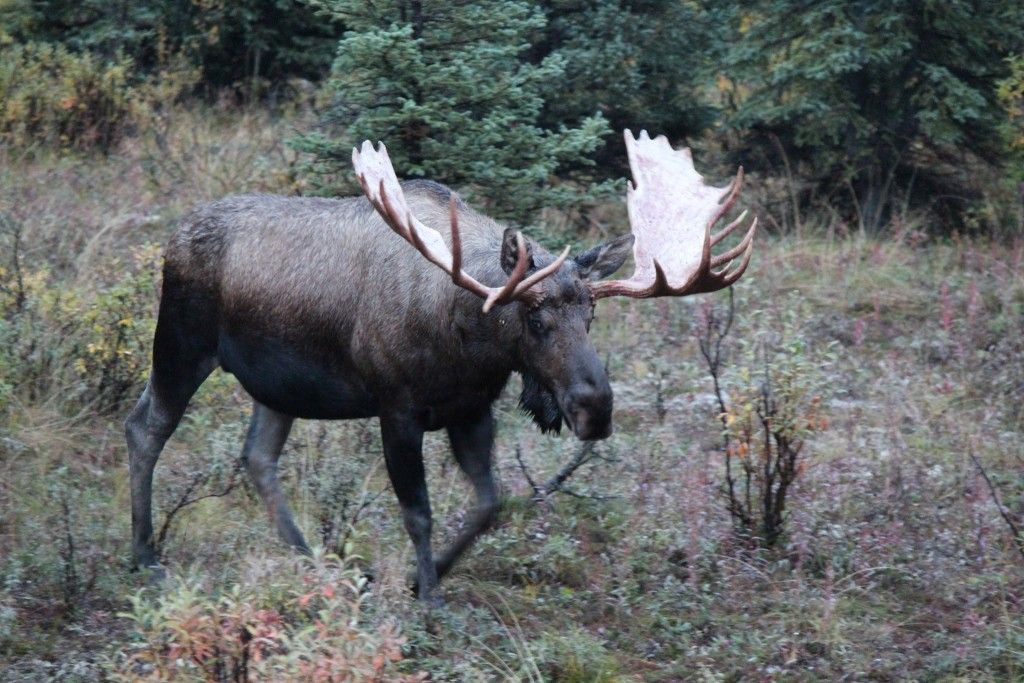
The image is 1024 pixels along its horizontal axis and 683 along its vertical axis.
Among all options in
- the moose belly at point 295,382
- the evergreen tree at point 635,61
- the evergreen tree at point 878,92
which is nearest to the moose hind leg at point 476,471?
the moose belly at point 295,382

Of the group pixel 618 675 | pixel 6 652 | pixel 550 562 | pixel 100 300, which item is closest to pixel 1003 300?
pixel 550 562

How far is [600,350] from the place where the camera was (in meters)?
9.91

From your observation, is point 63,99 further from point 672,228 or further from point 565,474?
point 672,228

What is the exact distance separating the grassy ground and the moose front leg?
19cm

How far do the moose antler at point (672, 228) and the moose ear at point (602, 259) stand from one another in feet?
0.34

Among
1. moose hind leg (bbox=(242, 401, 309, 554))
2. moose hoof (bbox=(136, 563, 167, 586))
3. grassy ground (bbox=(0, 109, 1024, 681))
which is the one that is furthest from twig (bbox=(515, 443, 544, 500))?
moose hoof (bbox=(136, 563, 167, 586))

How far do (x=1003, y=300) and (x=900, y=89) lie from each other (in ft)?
9.04

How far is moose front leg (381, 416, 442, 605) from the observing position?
607 centimetres

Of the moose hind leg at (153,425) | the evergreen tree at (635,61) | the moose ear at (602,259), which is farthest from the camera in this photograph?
the evergreen tree at (635,61)

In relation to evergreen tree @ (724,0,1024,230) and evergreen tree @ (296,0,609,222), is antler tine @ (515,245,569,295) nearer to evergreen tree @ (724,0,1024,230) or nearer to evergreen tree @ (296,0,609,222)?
evergreen tree @ (296,0,609,222)

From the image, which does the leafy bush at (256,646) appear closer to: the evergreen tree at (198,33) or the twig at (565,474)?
the twig at (565,474)

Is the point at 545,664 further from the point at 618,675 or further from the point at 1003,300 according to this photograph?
the point at 1003,300

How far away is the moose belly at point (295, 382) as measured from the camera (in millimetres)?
6367

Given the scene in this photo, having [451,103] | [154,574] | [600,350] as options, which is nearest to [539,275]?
[154,574]
